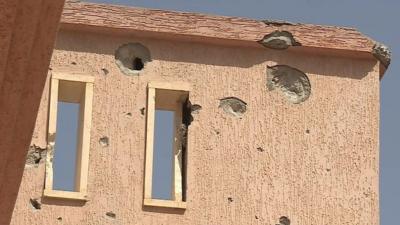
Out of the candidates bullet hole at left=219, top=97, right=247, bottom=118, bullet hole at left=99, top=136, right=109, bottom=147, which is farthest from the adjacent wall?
bullet hole at left=219, top=97, right=247, bottom=118

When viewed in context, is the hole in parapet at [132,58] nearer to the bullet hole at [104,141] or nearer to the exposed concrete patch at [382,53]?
the bullet hole at [104,141]

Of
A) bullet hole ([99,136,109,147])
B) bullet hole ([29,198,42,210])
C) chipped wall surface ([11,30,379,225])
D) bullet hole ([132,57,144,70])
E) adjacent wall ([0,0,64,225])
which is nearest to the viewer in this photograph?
adjacent wall ([0,0,64,225])

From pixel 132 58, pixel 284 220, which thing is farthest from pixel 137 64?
pixel 284 220

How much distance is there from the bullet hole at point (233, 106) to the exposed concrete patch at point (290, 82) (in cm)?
33

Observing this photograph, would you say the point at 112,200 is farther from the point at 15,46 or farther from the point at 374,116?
the point at 15,46

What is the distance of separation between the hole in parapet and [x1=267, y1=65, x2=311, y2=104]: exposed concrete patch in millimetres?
1202

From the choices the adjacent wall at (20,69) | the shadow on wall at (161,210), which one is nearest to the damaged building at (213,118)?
the shadow on wall at (161,210)

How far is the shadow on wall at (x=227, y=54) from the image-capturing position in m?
13.4

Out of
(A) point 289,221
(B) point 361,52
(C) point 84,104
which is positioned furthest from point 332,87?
(C) point 84,104

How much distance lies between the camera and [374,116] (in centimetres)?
1375

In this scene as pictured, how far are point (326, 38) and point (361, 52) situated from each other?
0.37 metres

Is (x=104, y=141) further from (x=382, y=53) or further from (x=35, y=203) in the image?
(x=382, y=53)

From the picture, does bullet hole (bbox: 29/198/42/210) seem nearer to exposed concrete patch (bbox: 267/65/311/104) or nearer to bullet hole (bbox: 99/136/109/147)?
bullet hole (bbox: 99/136/109/147)

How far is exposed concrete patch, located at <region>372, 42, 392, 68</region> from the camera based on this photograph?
540 inches
